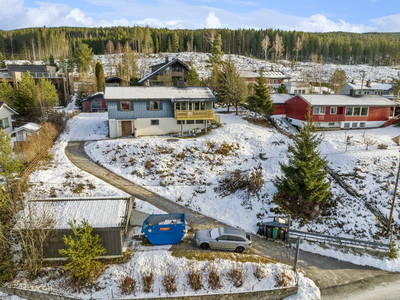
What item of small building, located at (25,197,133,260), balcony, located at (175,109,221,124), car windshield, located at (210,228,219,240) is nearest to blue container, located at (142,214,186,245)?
small building, located at (25,197,133,260)

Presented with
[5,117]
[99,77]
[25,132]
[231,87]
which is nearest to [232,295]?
[25,132]

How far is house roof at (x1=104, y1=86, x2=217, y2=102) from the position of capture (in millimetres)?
31147

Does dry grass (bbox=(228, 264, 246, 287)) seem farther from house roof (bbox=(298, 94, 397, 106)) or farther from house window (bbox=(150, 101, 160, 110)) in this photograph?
house roof (bbox=(298, 94, 397, 106))

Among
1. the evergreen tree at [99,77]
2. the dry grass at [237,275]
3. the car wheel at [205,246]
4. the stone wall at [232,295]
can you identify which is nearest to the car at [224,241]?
the car wheel at [205,246]

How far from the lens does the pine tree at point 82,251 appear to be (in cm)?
1362

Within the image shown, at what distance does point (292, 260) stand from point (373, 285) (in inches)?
173

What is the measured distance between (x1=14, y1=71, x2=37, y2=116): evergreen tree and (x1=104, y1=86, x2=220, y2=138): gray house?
12333mm

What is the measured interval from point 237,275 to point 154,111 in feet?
72.5

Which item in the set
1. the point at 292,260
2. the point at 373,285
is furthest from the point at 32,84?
the point at 373,285

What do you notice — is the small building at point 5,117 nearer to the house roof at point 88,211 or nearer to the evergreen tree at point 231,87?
the house roof at point 88,211

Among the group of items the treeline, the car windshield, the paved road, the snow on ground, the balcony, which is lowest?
the paved road

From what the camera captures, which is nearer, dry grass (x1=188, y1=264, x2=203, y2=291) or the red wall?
dry grass (x1=188, y1=264, x2=203, y2=291)

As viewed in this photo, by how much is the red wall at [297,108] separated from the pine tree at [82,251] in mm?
29947

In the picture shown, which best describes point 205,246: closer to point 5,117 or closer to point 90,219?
point 90,219
